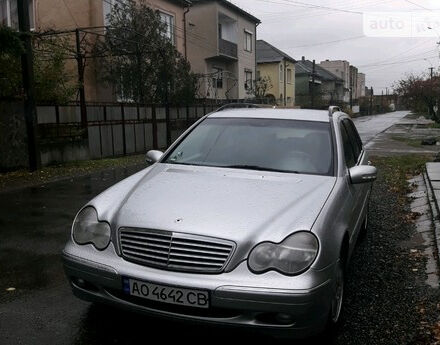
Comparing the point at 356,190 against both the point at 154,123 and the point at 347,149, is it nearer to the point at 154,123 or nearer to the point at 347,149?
the point at 347,149

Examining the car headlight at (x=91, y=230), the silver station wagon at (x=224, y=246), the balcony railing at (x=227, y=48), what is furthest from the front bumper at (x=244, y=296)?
the balcony railing at (x=227, y=48)

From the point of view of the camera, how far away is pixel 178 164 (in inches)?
171

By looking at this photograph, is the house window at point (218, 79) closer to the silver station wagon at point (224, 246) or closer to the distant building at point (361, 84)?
the silver station wagon at point (224, 246)

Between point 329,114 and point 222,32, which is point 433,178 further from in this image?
point 222,32

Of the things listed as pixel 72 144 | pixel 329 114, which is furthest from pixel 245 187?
pixel 72 144

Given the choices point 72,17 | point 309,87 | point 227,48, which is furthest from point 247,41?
point 309,87

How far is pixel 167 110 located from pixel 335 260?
54.9 feet

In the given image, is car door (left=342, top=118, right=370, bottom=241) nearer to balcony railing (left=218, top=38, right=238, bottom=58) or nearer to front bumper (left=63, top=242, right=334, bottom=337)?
front bumper (left=63, top=242, right=334, bottom=337)

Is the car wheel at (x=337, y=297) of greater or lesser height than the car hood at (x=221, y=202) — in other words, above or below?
below

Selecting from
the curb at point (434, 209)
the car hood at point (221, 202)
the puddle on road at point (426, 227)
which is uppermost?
the car hood at point (221, 202)

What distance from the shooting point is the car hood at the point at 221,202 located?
2.96 meters

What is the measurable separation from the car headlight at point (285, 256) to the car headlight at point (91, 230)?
1030 millimetres

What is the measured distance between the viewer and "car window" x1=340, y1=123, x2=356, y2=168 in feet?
14.5

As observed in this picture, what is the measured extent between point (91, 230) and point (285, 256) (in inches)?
53.8
